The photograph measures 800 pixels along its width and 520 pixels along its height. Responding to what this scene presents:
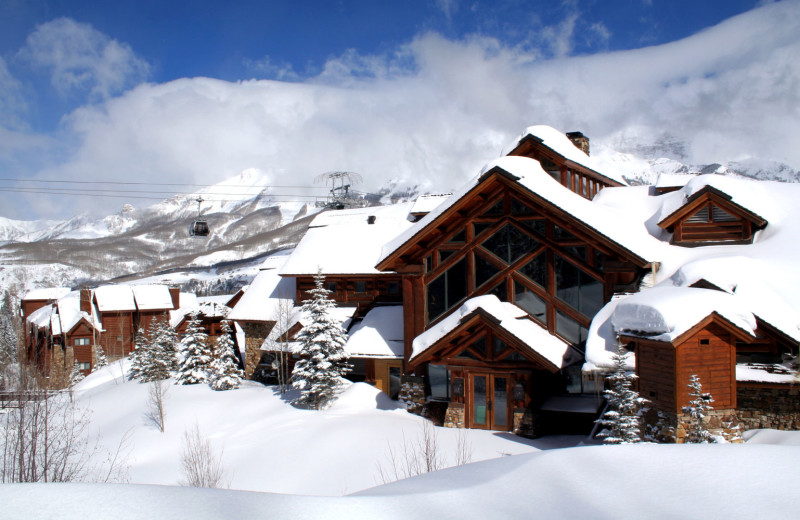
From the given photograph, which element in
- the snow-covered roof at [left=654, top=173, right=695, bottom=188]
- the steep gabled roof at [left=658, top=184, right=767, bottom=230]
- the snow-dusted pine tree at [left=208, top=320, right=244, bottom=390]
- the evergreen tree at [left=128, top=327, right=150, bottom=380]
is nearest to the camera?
the steep gabled roof at [left=658, top=184, right=767, bottom=230]

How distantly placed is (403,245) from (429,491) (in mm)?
12995

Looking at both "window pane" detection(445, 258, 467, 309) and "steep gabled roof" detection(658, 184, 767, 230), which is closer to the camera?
"steep gabled roof" detection(658, 184, 767, 230)

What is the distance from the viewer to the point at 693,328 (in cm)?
1195

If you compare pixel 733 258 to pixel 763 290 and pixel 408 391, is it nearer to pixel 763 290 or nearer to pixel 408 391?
pixel 763 290

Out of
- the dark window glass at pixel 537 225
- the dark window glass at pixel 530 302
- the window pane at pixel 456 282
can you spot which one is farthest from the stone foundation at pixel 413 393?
the dark window glass at pixel 537 225

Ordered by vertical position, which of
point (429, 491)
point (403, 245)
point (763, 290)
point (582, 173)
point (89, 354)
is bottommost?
point (89, 354)

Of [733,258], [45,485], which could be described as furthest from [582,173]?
[45,485]

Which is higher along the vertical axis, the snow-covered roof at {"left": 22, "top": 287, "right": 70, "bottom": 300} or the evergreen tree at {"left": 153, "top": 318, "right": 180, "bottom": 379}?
the snow-covered roof at {"left": 22, "top": 287, "right": 70, "bottom": 300}

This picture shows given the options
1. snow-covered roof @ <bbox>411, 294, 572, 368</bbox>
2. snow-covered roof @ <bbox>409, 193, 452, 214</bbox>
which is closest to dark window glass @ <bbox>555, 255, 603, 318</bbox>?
snow-covered roof @ <bbox>411, 294, 572, 368</bbox>

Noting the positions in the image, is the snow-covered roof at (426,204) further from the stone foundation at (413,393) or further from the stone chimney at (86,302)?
the stone chimney at (86,302)

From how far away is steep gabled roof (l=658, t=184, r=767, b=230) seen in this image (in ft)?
54.3

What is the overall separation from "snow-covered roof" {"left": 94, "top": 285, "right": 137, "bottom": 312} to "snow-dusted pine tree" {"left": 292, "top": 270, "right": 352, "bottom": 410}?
116ft

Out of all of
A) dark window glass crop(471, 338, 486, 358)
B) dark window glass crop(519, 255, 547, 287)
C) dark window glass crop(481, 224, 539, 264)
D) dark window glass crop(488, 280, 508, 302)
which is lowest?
dark window glass crop(471, 338, 486, 358)

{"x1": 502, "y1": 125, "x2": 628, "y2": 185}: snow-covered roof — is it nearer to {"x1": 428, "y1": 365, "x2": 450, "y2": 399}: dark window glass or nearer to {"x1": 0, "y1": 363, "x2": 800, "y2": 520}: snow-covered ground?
{"x1": 428, "y1": 365, "x2": 450, "y2": 399}: dark window glass
